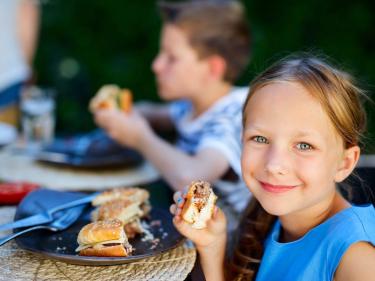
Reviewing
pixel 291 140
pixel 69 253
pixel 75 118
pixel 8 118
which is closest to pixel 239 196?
pixel 291 140

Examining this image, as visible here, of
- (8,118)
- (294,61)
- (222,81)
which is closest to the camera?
(294,61)

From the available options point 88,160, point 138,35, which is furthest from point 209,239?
point 138,35

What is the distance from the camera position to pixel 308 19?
393cm

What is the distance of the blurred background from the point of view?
3.88 metres

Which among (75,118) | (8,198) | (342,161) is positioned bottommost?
(75,118)

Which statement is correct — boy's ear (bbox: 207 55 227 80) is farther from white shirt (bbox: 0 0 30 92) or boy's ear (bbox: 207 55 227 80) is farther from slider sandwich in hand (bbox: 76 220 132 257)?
slider sandwich in hand (bbox: 76 220 132 257)

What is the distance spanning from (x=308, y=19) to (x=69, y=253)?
3069mm

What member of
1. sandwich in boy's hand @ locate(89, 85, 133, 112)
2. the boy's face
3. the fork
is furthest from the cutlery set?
the boy's face

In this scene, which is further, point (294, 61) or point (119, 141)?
point (119, 141)

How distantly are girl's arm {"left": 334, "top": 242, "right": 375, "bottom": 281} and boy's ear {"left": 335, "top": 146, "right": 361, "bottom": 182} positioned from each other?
0.58 ft

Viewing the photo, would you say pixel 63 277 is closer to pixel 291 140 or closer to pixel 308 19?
pixel 291 140

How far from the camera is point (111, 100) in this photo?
84.6 inches

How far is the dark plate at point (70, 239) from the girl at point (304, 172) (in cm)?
8

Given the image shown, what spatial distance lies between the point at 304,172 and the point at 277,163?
6 cm
